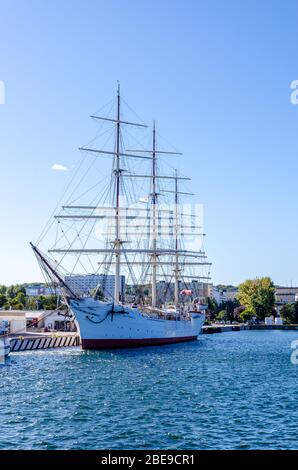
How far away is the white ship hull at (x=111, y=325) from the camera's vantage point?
64.3m

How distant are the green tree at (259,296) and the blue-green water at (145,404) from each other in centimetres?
11968

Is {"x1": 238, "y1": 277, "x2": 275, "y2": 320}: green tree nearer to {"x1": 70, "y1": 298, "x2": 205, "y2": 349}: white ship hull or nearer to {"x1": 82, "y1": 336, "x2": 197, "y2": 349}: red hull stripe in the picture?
{"x1": 82, "y1": 336, "x2": 197, "y2": 349}: red hull stripe

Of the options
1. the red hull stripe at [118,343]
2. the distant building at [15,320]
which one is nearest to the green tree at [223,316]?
the red hull stripe at [118,343]

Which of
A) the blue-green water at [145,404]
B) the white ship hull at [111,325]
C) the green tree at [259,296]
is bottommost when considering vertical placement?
the blue-green water at [145,404]

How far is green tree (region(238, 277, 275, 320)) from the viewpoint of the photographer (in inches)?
6821

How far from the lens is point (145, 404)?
3300cm

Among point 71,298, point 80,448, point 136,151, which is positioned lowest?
point 80,448

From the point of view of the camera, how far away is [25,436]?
2542 cm

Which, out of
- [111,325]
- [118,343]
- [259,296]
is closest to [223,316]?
[259,296]

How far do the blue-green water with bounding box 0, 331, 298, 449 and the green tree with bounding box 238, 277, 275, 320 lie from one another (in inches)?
4712

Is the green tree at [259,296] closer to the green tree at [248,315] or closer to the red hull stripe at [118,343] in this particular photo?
the green tree at [248,315]
